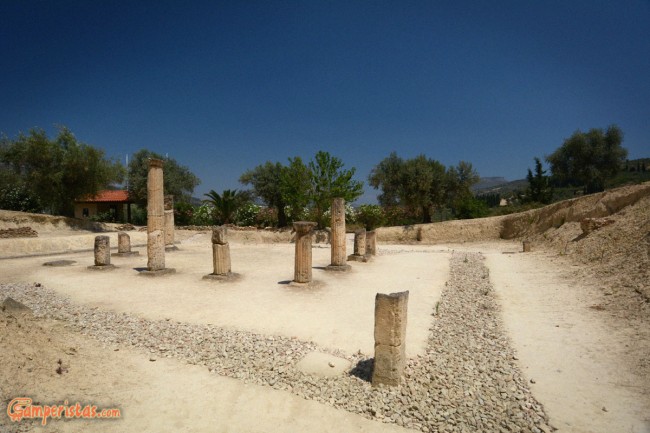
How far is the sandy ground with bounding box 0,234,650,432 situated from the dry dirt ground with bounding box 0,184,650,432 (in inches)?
0.9

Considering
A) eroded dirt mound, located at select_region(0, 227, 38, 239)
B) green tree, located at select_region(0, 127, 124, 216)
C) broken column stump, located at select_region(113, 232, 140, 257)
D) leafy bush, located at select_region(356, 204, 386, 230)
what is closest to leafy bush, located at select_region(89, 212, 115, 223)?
green tree, located at select_region(0, 127, 124, 216)

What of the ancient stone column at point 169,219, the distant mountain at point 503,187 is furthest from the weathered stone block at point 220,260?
the distant mountain at point 503,187

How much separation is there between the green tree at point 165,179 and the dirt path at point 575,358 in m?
32.6

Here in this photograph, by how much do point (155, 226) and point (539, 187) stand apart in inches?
1273

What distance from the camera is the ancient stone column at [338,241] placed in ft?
41.6

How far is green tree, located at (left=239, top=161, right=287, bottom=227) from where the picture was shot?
28953 millimetres

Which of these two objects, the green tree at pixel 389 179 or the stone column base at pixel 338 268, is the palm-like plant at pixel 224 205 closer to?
the green tree at pixel 389 179

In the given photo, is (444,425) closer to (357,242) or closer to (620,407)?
(620,407)

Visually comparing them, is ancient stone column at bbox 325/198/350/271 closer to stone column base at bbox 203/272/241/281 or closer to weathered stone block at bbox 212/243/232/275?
stone column base at bbox 203/272/241/281

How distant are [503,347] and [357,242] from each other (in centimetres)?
992

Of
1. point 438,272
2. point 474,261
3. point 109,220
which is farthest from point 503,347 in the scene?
point 109,220

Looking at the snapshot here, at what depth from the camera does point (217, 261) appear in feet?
35.6

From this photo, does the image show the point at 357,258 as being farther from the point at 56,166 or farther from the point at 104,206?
the point at 104,206

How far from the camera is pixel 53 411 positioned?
416 centimetres
